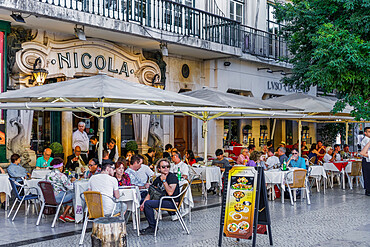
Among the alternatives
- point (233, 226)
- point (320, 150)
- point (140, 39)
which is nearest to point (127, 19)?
point (140, 39)

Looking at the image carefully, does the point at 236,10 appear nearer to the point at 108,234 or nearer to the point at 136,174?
the point at 136,174

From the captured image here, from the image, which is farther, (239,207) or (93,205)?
(93,205)

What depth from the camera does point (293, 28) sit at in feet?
65.5

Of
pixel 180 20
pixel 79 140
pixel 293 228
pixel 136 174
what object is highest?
pixel 180 20

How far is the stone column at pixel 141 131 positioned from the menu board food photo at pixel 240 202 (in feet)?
33.5

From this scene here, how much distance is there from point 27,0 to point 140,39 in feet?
15.2

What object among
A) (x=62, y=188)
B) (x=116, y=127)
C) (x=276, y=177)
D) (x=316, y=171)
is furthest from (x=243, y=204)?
(x=116, y=127)

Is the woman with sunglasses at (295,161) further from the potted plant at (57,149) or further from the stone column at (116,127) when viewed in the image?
the potted plant at (57,149)

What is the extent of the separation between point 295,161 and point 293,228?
4.39 metres

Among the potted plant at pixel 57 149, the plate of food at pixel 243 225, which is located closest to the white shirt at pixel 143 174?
the plate of food at pixel 243 225

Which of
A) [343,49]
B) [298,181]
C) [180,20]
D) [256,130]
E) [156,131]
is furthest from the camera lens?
[256,130]

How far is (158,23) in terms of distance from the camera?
16.9 m

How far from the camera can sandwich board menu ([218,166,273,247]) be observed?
766cm

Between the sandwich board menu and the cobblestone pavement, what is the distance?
1.79 feet
